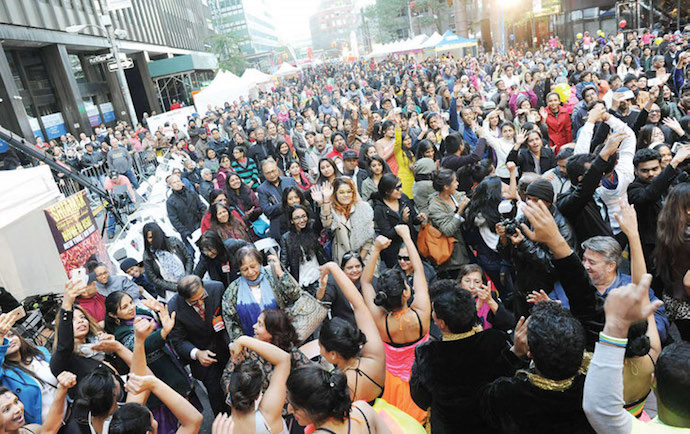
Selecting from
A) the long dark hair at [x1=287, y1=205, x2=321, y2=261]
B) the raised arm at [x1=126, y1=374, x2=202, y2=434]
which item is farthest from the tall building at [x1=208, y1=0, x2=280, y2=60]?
the raised arm at [x1=126, y1=374, x2=202, y2=434]

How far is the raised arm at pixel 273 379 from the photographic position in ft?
7.48

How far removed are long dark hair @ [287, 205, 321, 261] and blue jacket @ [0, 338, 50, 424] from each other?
86.0 inches

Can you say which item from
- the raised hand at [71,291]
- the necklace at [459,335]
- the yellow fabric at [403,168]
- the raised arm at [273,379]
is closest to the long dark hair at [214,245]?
the raised hand at [71,291]

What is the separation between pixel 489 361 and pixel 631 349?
23.4 inches

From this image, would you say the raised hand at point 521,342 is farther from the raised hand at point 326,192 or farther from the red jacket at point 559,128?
the red jacket at point 559,128

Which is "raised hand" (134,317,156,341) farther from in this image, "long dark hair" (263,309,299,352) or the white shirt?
the white shirt

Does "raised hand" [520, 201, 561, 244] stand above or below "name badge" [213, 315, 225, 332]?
above

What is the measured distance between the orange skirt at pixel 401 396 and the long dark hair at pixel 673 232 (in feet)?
5.63

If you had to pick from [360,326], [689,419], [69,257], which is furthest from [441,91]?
→ [689,419]

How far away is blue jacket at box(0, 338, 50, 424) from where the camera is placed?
285cm

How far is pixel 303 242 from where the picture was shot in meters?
4.31

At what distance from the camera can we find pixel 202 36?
57281 mm

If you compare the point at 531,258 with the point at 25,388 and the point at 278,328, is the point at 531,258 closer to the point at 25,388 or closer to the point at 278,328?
the point at 278,328

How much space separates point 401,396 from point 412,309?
0.52m
